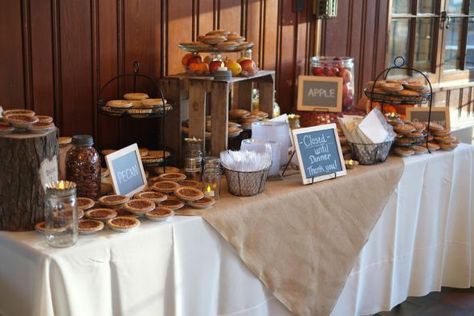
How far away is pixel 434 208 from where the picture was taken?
2.80 metres

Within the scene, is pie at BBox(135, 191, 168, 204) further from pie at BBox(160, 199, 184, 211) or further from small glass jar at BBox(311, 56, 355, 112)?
small glass jar at BBox(311, 56, 355, 112)

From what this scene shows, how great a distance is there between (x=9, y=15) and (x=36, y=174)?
71cm

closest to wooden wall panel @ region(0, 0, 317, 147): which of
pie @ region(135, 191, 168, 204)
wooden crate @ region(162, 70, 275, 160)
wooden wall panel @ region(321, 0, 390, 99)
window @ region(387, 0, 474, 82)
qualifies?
wooden crate @ region(162, 70, 275, 160)

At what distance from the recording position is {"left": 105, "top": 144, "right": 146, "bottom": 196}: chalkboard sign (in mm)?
2027

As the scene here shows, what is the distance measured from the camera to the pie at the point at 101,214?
186cm

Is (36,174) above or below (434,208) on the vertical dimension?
above

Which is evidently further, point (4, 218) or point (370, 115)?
point (370, 115)

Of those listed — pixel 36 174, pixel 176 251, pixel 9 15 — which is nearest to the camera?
pixel 36 174

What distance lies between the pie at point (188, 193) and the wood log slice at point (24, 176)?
41 cm

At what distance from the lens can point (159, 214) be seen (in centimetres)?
192

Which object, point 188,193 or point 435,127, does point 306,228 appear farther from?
point 435,127

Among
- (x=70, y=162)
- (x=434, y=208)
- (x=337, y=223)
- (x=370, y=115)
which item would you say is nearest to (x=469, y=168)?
(x=434, y=208)

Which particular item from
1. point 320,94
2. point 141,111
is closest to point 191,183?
point 141,111

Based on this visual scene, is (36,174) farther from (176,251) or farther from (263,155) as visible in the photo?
(263,155)
